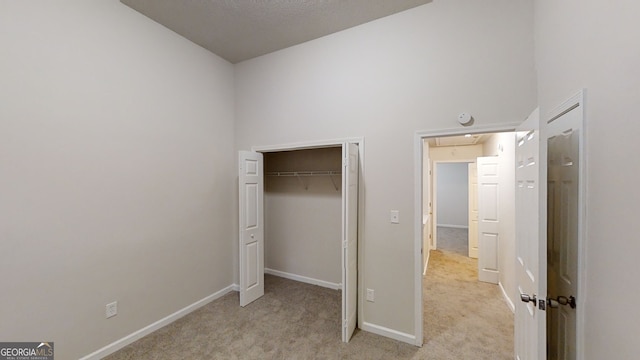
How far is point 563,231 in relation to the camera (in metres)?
1.64

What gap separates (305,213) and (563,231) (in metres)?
2.93

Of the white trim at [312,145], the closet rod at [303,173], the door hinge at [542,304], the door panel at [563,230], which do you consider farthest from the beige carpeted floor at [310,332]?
the white trim at [312,145]

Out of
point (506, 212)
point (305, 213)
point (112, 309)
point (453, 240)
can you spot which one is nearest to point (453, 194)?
point (453, 240)

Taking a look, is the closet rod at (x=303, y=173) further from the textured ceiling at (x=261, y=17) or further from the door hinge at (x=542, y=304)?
the door hinge at (x=542, y=304)

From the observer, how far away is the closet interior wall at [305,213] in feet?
12.1

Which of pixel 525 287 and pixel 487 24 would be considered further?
pixel 487 24

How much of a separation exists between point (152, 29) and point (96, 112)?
1.13 metres

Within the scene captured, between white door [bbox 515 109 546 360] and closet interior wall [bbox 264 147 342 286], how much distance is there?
217 cm

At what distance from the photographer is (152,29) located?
2635 millimetres

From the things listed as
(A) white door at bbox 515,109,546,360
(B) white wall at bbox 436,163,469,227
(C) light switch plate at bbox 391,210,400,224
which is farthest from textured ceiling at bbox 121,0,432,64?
(B) white wall at bbox 436,163,469,227

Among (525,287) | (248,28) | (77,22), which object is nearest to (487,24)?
(525,287)

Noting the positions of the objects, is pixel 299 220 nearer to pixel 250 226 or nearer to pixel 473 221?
pixel 250 226

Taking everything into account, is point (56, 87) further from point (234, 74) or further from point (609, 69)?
point (609, 69)

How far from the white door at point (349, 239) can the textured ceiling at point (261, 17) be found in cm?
137
